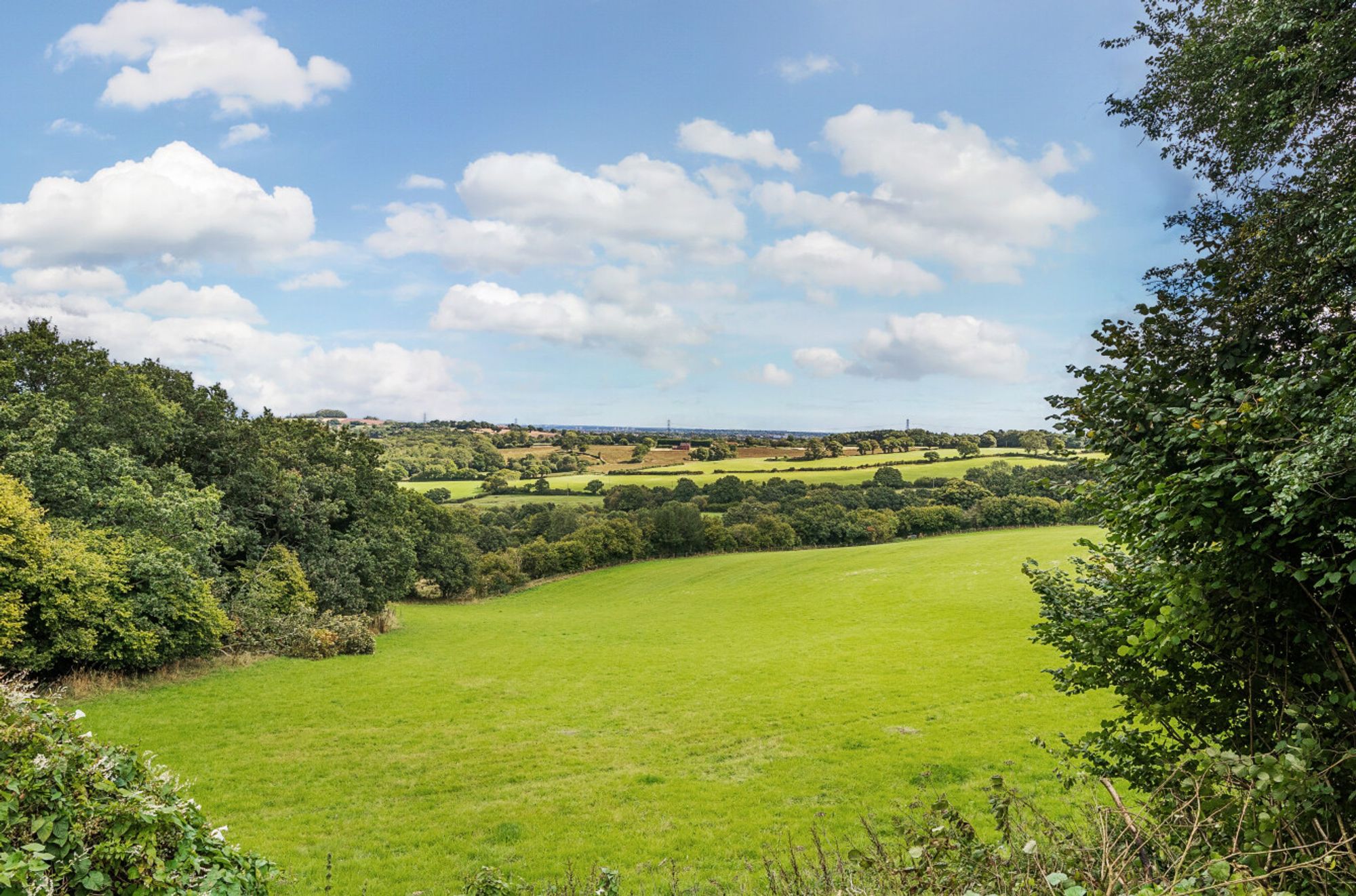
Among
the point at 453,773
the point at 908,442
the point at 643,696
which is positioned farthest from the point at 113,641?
the point at 908,442

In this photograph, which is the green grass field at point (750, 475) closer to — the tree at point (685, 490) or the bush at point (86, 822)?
the tree at point (685, 490)

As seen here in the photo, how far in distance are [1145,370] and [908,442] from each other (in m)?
117

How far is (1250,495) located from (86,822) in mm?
8684

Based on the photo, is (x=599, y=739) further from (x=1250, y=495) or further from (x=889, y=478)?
(x=889, y=478)

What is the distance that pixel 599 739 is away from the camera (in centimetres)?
1744

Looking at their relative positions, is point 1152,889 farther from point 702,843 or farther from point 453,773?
point 453,773

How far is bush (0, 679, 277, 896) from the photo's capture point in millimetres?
4324

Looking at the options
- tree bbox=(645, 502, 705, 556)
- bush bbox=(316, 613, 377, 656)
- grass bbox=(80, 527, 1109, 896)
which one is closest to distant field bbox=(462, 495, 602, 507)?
tree bbox=(645, 502, 705, 556)

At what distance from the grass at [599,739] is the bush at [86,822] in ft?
17.9

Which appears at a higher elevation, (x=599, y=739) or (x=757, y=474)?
(x=757, y=474)

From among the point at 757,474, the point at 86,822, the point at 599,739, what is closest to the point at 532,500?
the point at 757,474

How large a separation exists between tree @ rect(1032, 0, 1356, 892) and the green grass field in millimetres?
84985

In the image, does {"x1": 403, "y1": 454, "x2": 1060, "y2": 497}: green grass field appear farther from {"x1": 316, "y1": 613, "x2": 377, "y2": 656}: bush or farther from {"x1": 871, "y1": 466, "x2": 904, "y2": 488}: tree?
{"x1": 316, "y1": 613, "x2": 377, "y2": 656}: bush

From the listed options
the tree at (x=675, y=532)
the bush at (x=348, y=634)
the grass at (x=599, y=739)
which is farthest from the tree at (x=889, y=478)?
the bush at (x=348, y=634)
